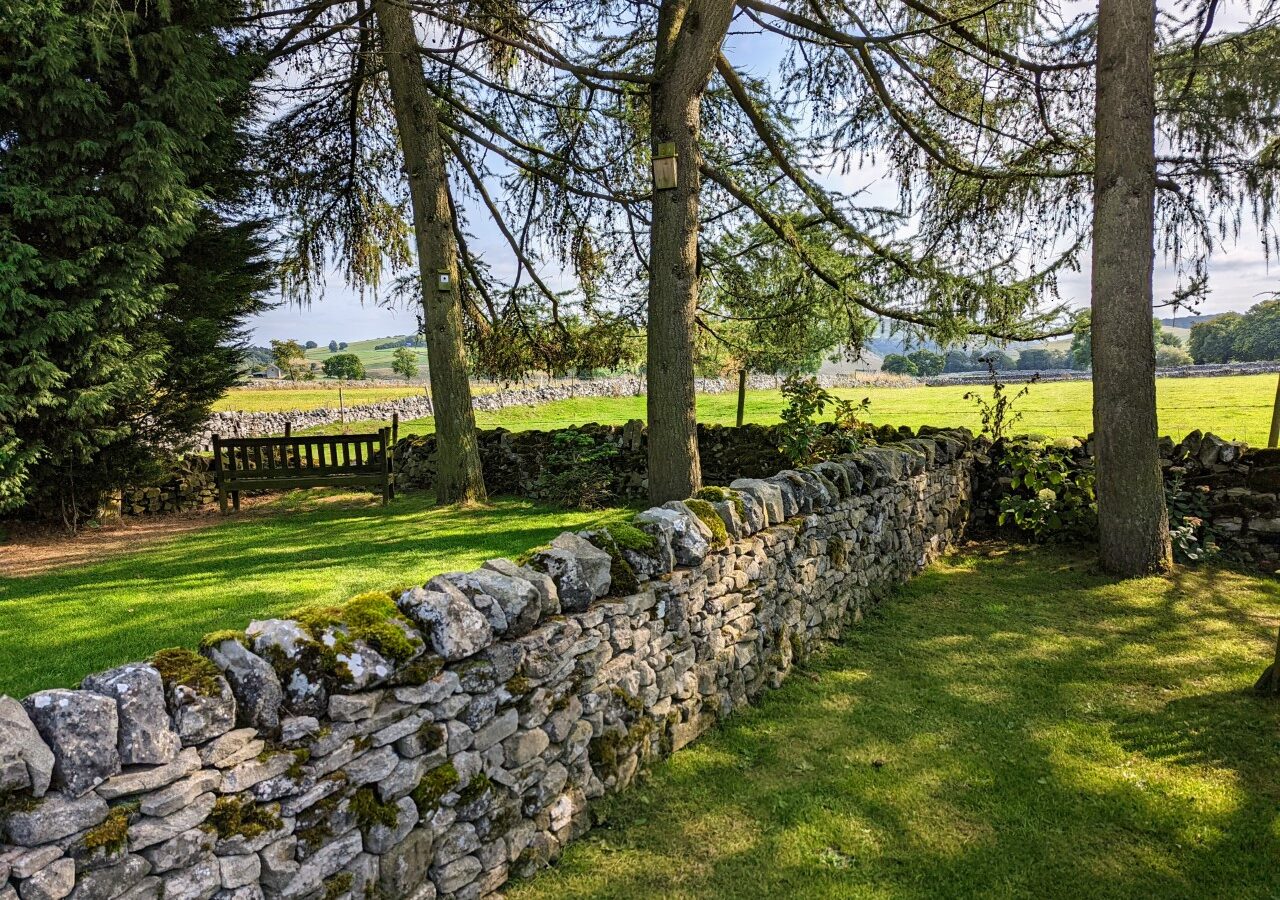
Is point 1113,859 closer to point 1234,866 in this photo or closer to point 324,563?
point 1234,866

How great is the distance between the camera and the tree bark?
22.0 feet

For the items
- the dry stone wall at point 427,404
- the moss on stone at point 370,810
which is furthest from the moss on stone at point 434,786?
the dry stone wall at point 427,404

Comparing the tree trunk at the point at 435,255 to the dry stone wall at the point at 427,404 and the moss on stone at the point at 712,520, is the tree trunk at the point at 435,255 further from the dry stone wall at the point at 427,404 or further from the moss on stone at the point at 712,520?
the moss on stone at the point at 712,520

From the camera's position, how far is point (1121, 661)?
16.9ft

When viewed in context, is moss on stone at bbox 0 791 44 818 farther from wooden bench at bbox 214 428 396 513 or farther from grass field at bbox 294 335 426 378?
grass field at bbox 294 335 426 378

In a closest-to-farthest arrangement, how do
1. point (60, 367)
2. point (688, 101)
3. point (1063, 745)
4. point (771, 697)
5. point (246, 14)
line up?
point (1063, 745), point (771, 697), point (688, 101), point (60, 367), point (246, 14)

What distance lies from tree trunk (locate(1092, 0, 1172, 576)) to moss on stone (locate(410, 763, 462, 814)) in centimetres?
688

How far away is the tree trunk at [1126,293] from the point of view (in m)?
6.52

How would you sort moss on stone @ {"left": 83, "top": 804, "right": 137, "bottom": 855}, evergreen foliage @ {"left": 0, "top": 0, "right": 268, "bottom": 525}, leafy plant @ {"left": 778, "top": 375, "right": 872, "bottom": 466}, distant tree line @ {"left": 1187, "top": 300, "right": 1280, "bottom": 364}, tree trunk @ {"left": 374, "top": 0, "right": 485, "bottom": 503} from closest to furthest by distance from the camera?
moss on stone @ {"left": 83, "top": 804, "right": 137, "bottom": 855} < evergreen foliage @ {"left": 0, "top": 0, "right": 268, "bottom": 525} < leafy plant @ {"left": 778, "top": 375, "right": 872, "bottom": 466} < tree trunk @ {"left": 374, "top": 0, "right": 485, "bottom": 503} < distant tree line @ {"left": 1187, "top": 300, "right": 1280, "bottom": 364}

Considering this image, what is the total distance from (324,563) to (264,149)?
7581 mm

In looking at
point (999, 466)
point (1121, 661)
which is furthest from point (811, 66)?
point (1121, 661)

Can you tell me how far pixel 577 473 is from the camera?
413 inches

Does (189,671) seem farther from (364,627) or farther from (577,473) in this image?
(577,473)

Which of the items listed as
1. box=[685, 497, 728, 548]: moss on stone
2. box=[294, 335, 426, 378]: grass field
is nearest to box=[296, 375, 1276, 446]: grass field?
box=[685, 497, 728, 548]: moss on stone
